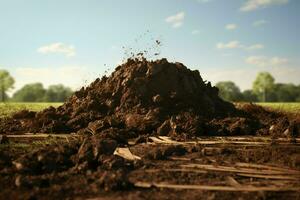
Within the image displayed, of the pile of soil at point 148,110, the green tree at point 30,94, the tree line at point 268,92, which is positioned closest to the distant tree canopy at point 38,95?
the green tree at point 30,94

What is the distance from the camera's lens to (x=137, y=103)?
17.5 m

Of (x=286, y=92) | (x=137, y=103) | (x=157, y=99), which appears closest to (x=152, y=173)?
(x=157, y=99)

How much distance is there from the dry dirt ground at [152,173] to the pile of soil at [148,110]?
3867mm

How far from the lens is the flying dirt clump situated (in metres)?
15.7

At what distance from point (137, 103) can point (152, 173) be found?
966 centimetres

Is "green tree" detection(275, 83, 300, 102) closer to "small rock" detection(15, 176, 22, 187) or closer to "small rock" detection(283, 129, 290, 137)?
"small rock" detection(283, 129, 290, 137)

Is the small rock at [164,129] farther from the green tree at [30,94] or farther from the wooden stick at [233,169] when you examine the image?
A: the green tree at [30,94]

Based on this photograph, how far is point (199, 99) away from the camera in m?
18.2

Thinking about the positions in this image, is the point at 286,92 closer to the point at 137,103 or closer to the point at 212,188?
the point at 137,103

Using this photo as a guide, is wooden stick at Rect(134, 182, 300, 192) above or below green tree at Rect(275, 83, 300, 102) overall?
below

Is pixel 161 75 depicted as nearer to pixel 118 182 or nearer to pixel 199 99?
pixel 199 99

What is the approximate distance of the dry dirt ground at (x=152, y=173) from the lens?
6.68m

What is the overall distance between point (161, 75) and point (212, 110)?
119 inches

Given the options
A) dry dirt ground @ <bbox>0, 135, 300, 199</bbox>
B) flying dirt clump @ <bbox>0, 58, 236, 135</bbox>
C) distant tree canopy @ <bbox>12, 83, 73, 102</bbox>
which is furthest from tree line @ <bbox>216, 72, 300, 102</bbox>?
dry dirt ground @ <bbox>0, 135, 300, 199</bbox>
